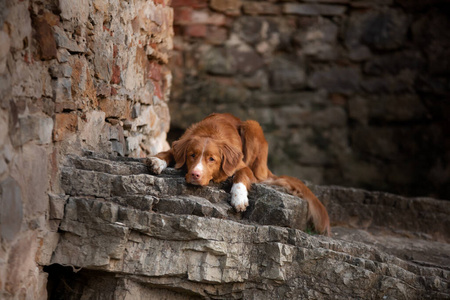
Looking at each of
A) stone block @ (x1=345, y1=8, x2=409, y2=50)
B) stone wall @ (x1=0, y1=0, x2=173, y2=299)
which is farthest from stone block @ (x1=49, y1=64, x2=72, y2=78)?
stone block @ (x1=345, y1=8, x2=409, y2=50)

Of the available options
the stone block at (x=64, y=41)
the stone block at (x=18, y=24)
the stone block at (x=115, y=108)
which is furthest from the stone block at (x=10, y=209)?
the stone block at (x=115, y=108)

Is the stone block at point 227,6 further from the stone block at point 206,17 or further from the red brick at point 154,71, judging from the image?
the red brick at point 154,71

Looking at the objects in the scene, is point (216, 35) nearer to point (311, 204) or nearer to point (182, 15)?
point (182, 15)

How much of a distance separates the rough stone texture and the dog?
0.31 ft

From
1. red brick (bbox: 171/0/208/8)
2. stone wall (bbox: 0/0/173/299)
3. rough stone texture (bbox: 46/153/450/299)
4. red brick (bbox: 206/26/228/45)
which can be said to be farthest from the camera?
red brick (bbox: 206/26/228/45)

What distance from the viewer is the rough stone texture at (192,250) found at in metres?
3.19

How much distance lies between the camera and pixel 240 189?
364cm

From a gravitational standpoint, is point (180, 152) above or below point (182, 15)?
below

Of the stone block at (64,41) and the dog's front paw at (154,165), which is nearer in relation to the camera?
the stone block at (64,41)

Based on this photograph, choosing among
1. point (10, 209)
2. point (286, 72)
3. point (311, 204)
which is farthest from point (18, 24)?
point (286, 72)

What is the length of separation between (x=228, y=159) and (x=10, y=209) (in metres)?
1.64

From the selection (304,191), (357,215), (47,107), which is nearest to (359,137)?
(357,215)

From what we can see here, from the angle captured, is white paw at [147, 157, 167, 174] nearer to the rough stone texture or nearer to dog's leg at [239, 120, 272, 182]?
the rough stone texture

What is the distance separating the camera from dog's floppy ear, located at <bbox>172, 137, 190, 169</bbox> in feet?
12.6
